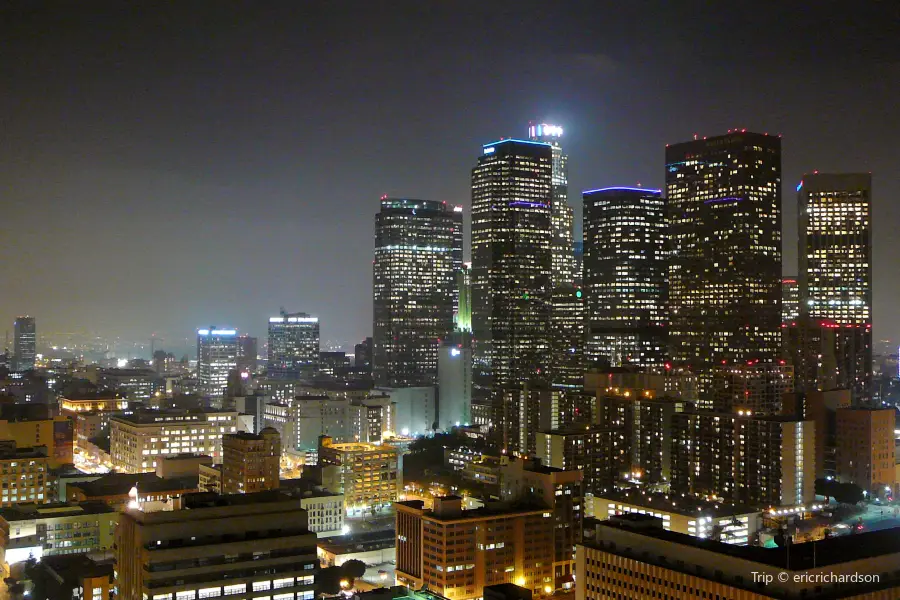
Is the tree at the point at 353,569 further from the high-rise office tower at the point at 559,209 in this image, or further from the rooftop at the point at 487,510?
the high-rise office tower at the point at 559,209

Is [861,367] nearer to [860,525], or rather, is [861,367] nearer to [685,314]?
[685,314]

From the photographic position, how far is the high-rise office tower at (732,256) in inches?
2437

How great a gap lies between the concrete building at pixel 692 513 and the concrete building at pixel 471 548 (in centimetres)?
374

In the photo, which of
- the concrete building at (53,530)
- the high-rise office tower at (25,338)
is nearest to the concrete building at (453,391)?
the concrete building at (53,530)

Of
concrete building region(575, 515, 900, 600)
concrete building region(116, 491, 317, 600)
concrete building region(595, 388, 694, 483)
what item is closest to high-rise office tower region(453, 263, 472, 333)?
concrete building region(595, 388, 694, 483)

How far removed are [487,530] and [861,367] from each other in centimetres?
3877

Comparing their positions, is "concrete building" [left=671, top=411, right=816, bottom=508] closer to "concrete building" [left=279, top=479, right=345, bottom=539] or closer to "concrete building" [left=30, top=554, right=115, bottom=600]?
"concrete building" [left=279, top=479, right=345, bottom=539]

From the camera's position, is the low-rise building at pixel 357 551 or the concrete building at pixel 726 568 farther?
the low-rise building at pixel 357 551

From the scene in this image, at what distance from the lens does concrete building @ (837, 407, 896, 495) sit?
40969 millimetres

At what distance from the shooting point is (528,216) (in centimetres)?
6875

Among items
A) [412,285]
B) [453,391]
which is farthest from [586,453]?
[412,285]

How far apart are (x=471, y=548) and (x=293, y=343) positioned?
64.6 m

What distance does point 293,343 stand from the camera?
8894 centimetres

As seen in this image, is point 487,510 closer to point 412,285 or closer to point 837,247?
point 837,247
